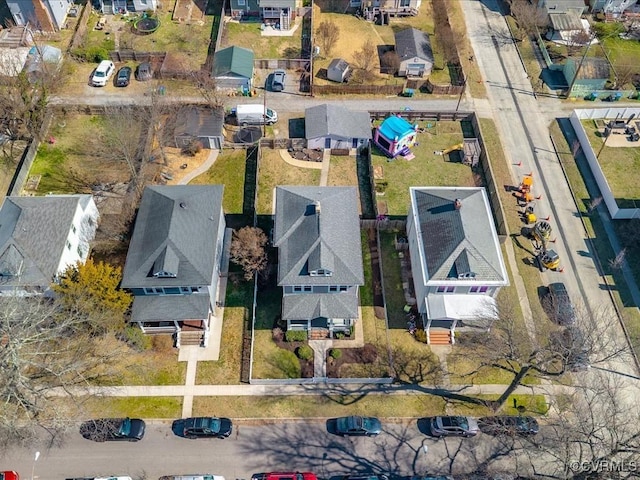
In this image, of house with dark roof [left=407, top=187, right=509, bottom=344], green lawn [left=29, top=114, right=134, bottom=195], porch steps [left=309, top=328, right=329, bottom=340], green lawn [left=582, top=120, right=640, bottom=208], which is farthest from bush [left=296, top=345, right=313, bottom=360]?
green lawn [left=582, top=120, right=640, bottom=208]

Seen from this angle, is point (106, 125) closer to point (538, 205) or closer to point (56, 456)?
point (56, 456)

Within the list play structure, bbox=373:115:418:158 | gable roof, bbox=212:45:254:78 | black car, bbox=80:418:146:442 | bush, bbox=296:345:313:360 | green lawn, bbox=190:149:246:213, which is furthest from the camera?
gable roof, bbox=212:45:254:78

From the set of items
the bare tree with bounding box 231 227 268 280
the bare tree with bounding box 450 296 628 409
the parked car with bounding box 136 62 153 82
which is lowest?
the bare tree with bounding box 450 296 628 409

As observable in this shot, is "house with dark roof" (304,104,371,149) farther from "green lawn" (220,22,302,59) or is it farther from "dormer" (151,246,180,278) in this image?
"dormer" (151,246,180,278)

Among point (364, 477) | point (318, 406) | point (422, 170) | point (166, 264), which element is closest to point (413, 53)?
point (422, 170)

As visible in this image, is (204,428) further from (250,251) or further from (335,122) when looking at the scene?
(335,122)

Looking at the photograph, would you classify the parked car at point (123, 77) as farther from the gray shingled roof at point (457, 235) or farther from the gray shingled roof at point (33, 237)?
the gray shingled roof at point (457, 235)
